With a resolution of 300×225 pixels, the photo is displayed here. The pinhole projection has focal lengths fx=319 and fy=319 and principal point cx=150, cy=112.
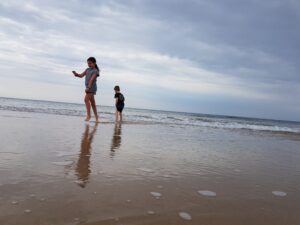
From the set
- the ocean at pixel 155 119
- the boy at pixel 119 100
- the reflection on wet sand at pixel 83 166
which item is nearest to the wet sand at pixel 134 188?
the reflection on wet sand at pixel 83 166

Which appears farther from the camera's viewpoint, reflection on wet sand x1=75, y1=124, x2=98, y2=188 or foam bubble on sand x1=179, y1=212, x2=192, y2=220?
reflection on wet sand x1=75, y1=124, x2=98, y2=188

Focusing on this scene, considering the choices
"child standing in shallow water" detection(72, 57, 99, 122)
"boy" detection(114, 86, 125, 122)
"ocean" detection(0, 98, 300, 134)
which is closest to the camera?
"child standing in shallow water" detection(72, 57, 99, 122)

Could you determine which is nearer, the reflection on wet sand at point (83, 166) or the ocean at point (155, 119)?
the reflection on wet sand at point (83, 166)

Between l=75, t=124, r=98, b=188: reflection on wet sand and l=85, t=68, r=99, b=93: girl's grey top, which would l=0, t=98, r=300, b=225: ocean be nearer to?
l=75, t=124, r=98, b=188: reflection on wet sand

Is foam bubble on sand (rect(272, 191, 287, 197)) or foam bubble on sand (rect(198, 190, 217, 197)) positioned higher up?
foam bubble on sand (rect(272, 191, 287, 197))

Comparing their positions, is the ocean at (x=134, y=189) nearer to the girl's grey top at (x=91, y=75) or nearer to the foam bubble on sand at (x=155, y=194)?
the foam bubble on sand at (x=155, y=194)

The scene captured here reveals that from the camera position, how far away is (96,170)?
9.08 feet

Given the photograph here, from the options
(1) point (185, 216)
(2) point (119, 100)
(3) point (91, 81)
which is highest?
(3) point (91, 81)

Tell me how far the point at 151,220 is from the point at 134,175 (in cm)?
97

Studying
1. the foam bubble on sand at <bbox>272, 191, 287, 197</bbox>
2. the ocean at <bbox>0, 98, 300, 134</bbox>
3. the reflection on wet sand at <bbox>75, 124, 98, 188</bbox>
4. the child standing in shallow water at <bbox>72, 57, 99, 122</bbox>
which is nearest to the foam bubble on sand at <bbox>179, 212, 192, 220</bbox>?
the reflection on wet sand at <bbox>75, 124, 98, 188</bbox>

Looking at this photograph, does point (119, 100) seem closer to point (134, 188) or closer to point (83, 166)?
point (83, 166)

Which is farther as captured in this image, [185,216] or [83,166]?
[83,166]

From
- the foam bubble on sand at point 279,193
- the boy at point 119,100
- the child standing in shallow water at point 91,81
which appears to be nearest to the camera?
the foam bubble on sand at point 279,193

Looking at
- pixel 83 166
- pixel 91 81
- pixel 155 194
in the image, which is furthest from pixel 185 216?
pixel 91 81
